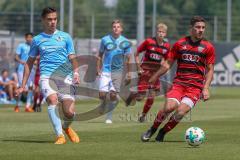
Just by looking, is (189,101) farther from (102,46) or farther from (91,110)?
(91,110)

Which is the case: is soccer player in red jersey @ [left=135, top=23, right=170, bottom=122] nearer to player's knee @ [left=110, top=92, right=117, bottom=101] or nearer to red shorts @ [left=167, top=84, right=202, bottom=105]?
player's knee @ [left=110, top=92, right=117, bottom=101]

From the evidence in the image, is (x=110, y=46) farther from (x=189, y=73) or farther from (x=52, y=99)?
(x=52, y=99)

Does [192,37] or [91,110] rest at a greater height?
[192,37]

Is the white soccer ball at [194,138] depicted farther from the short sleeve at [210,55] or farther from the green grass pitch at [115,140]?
the short sleeve at [210,55]

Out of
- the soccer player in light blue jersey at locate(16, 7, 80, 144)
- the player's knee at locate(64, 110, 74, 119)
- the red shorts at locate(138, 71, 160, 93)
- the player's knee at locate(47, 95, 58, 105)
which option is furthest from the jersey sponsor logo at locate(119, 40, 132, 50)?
the player's knee at locate(47, 95, 58, 105)

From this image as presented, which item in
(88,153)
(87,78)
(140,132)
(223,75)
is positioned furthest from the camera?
(223,75)

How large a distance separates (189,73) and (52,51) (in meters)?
2.57

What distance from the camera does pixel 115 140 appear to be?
17.7m

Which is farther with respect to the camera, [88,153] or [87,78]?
[87,78]

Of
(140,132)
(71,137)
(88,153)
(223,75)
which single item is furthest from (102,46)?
(223,75)

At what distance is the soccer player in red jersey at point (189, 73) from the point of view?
17000 millimetres

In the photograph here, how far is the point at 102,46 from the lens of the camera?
24.0 m

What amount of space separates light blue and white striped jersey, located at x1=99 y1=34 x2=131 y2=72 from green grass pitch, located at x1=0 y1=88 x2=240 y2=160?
1.47 metres

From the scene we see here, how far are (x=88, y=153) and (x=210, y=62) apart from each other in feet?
11.3
